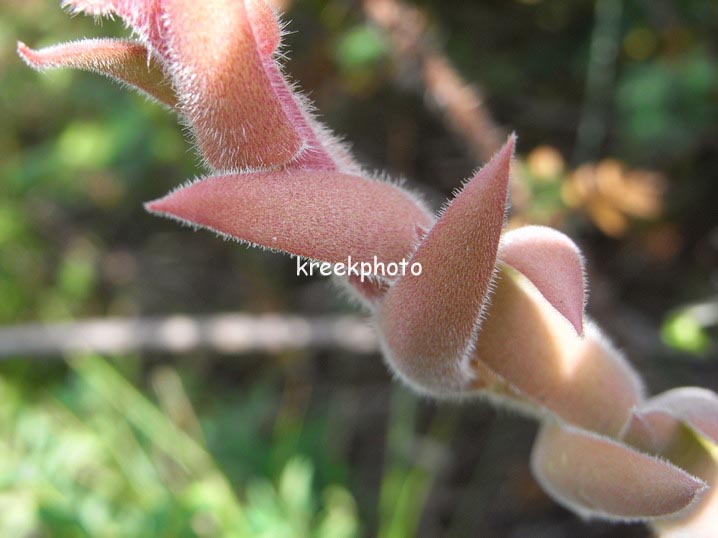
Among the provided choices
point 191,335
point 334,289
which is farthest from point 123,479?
point 334,289

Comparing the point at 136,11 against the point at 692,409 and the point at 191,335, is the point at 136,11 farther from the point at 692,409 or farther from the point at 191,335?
the point at 191,335

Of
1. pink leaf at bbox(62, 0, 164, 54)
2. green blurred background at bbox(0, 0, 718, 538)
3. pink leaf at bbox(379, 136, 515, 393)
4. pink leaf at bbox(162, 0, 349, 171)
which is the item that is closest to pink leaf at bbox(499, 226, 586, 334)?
pink leaf at bbox(379, 136, 515, 393)

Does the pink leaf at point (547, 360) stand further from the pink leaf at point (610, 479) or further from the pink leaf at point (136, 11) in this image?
the pink leaf at point (136, 11)

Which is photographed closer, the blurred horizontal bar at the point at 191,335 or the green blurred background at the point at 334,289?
the green blurred background at the point at 334,289

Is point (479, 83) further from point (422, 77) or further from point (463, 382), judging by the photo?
point (463, 382)

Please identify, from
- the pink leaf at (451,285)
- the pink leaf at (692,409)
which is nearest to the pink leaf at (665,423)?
the pink leaf at (692,409)

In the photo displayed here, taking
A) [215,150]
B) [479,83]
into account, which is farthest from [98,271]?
[215,150]

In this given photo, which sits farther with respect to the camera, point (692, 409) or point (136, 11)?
point (692, 409)

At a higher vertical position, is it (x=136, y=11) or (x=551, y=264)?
(x=136, y=11)
